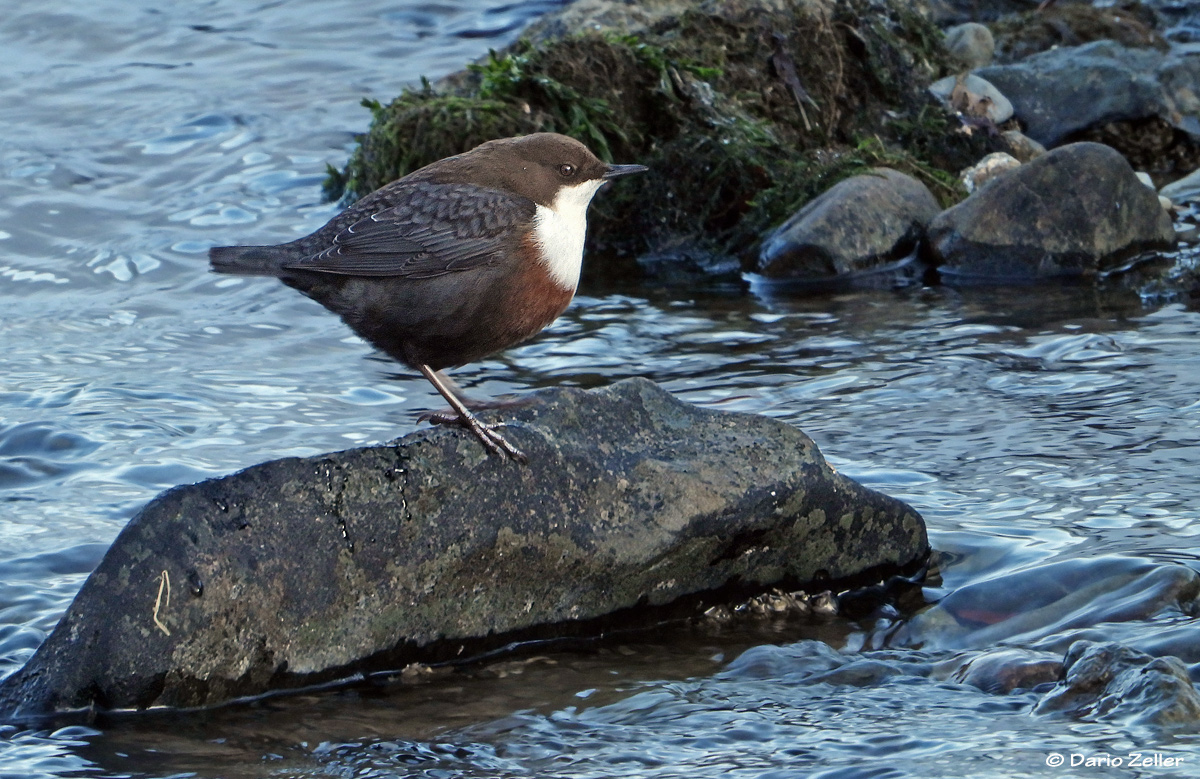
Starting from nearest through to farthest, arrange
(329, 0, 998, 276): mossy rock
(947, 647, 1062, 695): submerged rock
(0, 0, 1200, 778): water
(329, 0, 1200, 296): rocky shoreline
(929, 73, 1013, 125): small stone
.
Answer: (0, 0, 1200, 778): water, (947, 647, 1062, 695): submerged rock, (329, 0, 1200, 296): rocky shoreline, (329, 0, 998, 276): mossy rock, (929, 73, 1013, 125): small stone

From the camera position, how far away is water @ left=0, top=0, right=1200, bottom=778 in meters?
3.56

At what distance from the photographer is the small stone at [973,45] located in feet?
38.3

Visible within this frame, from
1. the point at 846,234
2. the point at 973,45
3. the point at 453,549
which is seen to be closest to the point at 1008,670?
the point at 453,549

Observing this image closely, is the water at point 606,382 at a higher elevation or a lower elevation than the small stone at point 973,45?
lower

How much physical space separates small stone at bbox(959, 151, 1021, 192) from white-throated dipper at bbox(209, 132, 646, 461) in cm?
498

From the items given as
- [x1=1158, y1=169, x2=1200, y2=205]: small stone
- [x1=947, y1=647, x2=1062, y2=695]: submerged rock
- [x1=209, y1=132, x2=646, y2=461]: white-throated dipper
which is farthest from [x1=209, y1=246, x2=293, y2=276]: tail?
[x1=1158, y1=169, x2=1200, y2=205]: small stone

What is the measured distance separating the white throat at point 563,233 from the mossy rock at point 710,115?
3885 millimetres

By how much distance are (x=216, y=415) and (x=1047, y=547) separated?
3518mm

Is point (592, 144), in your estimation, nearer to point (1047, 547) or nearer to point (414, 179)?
point (414, 179)

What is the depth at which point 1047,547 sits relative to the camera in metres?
4.52

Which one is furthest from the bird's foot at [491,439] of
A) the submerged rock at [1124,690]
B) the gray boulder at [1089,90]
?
the gray boulder at [1089,90]

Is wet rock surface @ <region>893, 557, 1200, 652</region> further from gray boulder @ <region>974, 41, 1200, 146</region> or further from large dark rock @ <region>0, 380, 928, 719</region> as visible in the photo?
gray boulder @ <region>974, 41, 1200, 146</region>

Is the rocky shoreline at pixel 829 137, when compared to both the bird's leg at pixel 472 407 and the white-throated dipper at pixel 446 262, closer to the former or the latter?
the white-throated dipper at pixel 446 262

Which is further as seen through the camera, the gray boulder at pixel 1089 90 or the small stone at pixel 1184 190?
the gray boulder at pixel 1089 90
